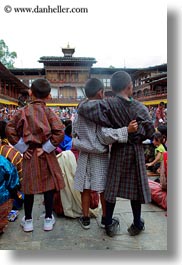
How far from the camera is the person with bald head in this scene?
172 centimetres

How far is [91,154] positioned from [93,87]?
1.64ft

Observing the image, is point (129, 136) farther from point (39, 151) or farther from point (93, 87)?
point (39, 151)

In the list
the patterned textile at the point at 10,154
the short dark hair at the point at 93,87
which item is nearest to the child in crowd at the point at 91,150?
the short dark hair at the point at 93,87

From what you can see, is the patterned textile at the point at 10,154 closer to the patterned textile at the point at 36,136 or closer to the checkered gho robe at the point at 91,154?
the patterned textile at the point at 36,136

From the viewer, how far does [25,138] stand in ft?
5.87

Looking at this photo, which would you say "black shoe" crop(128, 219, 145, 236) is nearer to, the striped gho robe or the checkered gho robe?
the checkered gho robe

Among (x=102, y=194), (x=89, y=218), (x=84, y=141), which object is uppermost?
(x=84, y=141)

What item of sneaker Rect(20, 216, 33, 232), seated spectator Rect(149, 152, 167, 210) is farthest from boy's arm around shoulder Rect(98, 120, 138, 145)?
sneaker Rect(20, 216, 33, 232)

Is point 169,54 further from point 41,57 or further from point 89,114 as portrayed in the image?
point 41,57

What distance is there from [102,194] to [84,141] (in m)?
0.44

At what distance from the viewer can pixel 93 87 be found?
6.10ft

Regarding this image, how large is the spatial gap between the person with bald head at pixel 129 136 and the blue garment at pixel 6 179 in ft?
2.30

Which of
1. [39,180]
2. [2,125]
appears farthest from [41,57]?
[39,180]

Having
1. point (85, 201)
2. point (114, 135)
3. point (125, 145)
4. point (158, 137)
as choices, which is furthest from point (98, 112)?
point (158, 137)
